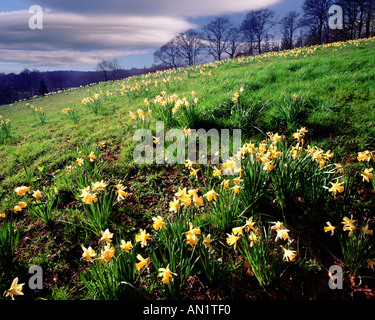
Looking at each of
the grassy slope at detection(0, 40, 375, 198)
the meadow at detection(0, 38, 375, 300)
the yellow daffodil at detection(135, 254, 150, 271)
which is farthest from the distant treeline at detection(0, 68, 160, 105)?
the yellow daffodil at detection(135, 254, 150, 271)

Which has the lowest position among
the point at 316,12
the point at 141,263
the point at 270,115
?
the point at 141,263

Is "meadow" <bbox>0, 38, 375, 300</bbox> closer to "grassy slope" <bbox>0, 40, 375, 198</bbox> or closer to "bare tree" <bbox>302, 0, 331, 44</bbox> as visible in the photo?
"grassy slope" <bbox>0, 40, 375, 198</bbox>

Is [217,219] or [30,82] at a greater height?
[30,82]

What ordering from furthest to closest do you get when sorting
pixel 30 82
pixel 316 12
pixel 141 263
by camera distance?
pixel 30 82, pixel 316 12, pixel 141 263

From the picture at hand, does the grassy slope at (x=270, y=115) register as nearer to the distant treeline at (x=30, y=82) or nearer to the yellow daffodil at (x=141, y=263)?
the yellow daffodil at (x=141, y=263)

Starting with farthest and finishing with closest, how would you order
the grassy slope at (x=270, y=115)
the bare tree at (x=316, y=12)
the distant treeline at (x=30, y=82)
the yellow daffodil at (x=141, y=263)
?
the distant treeline at (x=30, y=82) < the bare tree at (x=316, y=12) < the grassy slope at (x=270, y=115) < the yellow daffodil at (x=141, y=263)

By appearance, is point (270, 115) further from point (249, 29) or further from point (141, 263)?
point (249, 29)

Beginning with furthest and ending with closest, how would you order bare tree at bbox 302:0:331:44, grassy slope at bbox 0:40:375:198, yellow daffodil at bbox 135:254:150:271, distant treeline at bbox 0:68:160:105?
distant treeline at bbox 0:68:160:105 < bare tree at bbox 302:0:331:44 < grassy slope at bbox 0:40:375:198 < yellow daffodil at bbox 135:254:150:271

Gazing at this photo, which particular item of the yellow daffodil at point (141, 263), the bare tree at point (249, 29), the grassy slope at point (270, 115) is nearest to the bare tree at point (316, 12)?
the bare tree at point (249, 29)

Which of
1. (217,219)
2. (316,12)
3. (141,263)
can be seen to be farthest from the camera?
Answer: (316,12)

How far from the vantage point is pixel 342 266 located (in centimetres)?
166

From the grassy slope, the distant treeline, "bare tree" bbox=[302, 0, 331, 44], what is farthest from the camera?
the distant treeline

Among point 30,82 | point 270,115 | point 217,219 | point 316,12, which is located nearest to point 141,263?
point 217,219

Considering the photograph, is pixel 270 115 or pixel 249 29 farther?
pixel 249 29
